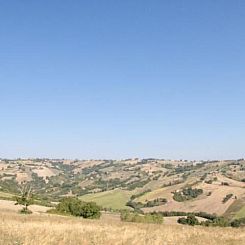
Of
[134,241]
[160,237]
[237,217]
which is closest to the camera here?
[134,241]

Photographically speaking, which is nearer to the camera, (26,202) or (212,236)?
(212,236)

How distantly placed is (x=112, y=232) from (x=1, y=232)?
6.42 meters

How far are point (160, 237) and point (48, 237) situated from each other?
20.4 feet

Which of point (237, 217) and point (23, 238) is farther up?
point (23, 238)

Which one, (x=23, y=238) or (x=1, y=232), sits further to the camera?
(x=1, y=232)

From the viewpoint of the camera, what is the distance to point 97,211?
308 ft

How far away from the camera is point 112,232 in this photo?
24.6 metres

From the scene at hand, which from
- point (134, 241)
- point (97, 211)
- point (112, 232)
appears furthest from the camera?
point (97, 211)

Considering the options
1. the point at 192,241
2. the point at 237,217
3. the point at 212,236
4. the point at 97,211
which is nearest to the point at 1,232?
the point at 192,241

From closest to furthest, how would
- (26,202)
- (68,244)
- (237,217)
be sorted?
(68,244), (26,202), (237,217)

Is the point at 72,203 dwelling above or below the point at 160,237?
below

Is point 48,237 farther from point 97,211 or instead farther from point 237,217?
point 237,217

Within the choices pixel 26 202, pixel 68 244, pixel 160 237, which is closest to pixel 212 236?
pixel 160 237

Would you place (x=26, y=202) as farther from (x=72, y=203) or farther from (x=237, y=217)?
(x=237, y=217)
